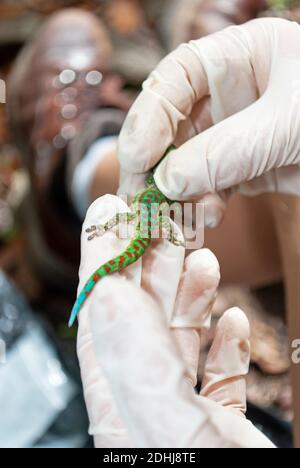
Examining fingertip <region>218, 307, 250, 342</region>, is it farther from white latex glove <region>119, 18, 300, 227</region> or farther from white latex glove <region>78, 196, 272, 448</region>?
white latex glove <region>119, 18, 300, 227</region>

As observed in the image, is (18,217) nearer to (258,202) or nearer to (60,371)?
(60,371)

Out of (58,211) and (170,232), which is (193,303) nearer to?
(170,232)

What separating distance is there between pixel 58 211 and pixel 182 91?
1.08 m

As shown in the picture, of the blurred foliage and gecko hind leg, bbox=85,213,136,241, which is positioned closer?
gecko hind leg, bbox=85,213,136,241

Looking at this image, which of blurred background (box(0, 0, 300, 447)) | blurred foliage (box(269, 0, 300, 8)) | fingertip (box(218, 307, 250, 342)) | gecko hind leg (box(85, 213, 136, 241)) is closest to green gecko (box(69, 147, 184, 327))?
gecko hind leg (box(85, 213, 136, 241))

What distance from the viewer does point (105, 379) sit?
63 centimetres

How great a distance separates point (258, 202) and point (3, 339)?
0.72 meters

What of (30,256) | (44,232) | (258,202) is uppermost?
(258,202)

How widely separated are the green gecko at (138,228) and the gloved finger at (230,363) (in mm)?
129

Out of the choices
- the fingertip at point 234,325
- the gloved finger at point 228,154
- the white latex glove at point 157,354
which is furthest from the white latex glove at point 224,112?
the fingertip at point 234,325

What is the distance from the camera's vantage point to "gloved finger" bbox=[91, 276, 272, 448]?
542 mm

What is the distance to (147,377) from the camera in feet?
1.81
